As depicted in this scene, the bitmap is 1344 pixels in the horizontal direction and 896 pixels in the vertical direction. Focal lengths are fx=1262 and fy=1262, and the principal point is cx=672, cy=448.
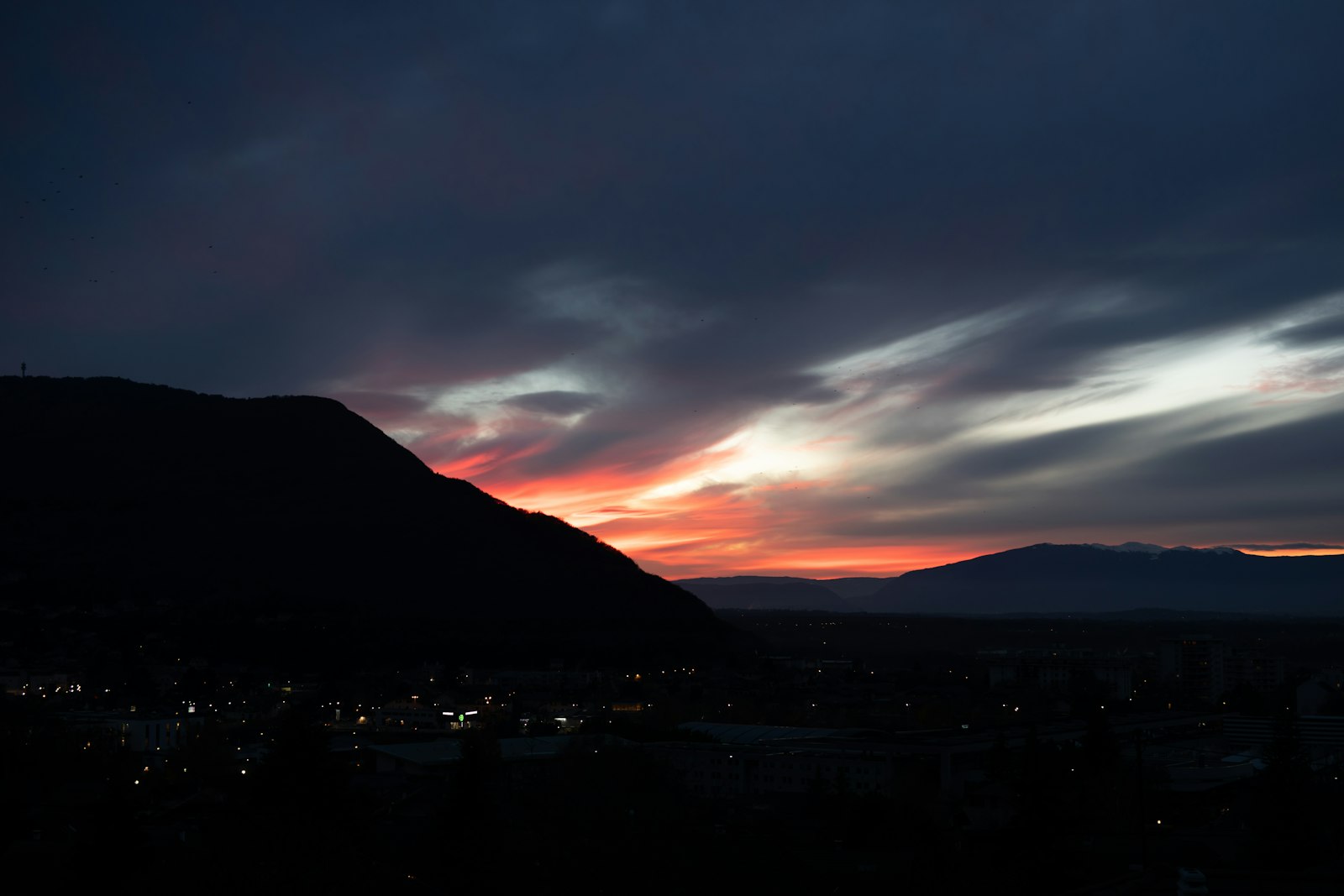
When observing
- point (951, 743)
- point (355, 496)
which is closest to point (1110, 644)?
point (355, 496)

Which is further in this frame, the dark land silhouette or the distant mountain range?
the distant mountain range

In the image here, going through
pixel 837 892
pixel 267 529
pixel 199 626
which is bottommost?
pixel 837 892

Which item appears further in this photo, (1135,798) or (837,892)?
(1135,798)

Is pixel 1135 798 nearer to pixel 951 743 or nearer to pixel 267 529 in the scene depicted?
pixel 951 743

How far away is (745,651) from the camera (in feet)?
334

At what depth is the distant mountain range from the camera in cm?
9012

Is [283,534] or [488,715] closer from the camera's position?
[488,715]

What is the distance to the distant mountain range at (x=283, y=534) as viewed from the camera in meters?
90.1

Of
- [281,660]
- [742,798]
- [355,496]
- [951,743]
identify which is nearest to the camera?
[742,798]

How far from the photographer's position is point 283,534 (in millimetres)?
100875

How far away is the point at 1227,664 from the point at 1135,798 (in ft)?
210

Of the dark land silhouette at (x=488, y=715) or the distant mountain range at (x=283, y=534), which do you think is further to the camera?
the distant mountain range at (x=283, y=534)

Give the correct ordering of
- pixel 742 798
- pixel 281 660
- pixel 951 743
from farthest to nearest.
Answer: pixel 281 660 → pixel 951 743 → pixel 742 798

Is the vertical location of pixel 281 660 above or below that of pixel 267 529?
below
